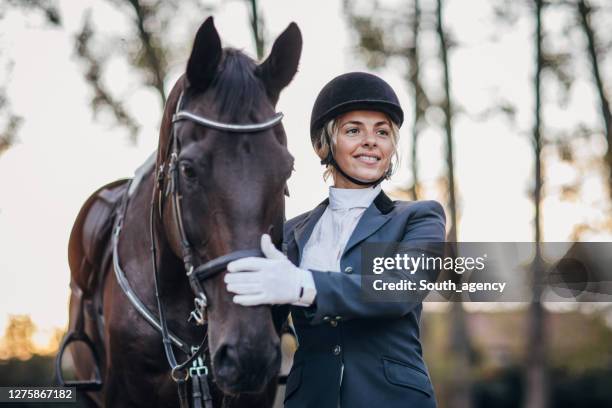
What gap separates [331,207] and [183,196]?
0.76m

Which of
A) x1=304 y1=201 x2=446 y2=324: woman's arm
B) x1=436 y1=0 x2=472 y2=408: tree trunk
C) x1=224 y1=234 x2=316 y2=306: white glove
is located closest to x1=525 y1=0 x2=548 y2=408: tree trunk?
x1=436 y1=0 x2=472 y2=408: tree trunk

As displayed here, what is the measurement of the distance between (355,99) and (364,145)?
0.19 m

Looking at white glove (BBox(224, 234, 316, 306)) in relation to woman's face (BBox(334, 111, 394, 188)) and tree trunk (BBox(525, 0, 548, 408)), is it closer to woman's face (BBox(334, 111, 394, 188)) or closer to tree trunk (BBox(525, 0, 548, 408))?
woman's face (BBox(334, 111, 394, 188))

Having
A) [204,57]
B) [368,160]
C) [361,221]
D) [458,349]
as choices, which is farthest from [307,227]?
[458,349]

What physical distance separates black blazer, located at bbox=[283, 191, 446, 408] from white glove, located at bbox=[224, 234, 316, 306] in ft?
0.47

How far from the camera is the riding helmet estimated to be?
122 inches

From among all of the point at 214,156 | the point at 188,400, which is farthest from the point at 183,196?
the point at 188,400

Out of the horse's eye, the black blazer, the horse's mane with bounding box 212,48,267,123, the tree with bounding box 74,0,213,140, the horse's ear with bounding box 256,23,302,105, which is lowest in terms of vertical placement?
the black blazer

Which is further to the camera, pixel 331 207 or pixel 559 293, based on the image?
pixel 559 293

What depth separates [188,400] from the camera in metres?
3.14

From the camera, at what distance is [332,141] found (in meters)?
3.20

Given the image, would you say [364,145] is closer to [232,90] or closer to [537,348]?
[232,90]

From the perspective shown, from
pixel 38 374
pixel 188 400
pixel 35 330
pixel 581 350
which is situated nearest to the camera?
pixel 188 400

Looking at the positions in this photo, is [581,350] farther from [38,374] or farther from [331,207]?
[331,207]
